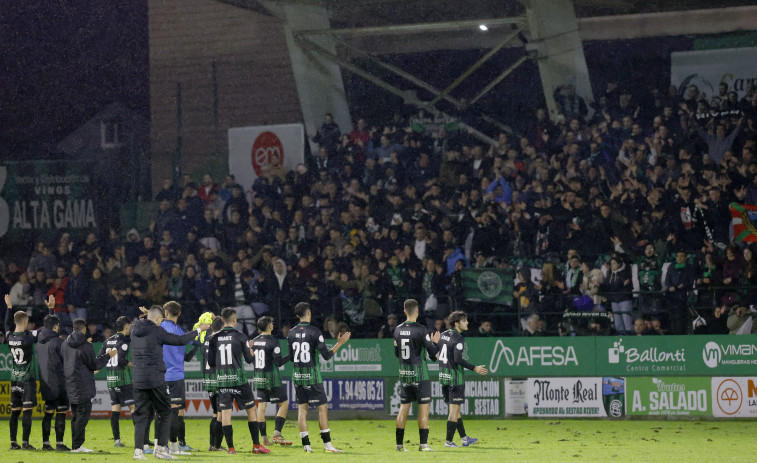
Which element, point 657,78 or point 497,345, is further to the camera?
point 657,78

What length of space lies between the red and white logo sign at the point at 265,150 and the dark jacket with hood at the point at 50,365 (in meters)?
13.3

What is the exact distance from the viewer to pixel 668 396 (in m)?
20.8

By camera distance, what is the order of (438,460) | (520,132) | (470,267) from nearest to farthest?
(438,460) → (470,267) → (520,132)

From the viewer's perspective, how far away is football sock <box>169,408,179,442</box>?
16141 mm

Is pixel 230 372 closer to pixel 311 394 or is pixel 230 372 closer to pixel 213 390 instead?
pixel 213 390

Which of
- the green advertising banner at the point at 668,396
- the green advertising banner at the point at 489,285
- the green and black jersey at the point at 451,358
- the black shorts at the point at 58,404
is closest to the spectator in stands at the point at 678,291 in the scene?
the green advertising banner at the point at 668,396

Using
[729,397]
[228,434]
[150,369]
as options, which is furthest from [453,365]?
[729,397]

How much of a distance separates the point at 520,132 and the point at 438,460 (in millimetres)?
14469

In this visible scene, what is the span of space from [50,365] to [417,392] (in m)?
5.86

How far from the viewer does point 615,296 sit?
2098 centimetres

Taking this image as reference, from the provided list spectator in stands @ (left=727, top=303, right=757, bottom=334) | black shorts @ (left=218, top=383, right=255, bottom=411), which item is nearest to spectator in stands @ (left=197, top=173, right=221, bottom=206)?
black shorts @ (left=218, top=383, right=255, bottom=411)

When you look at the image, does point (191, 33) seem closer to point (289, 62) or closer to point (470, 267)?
point (289, 62)

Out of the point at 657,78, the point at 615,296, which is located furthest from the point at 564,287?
the point at 657,78

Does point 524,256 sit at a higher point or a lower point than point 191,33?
lower
